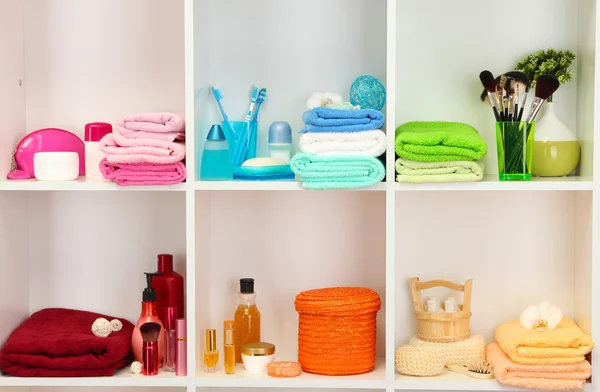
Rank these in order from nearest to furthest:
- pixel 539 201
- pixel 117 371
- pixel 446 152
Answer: pixel 446 152
pixel 117 371
pixel 539 201

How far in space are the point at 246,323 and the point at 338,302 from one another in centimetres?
27

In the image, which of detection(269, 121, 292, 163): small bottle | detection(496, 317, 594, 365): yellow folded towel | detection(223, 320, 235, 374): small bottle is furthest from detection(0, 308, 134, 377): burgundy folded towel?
detection(496, 317, 594, 365): yellow folded towel

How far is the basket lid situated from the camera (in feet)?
6.28

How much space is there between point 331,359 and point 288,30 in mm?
842

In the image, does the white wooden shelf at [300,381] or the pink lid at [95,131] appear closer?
the white wooden shelf at [300,381]

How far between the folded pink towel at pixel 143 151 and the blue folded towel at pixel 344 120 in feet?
1.03

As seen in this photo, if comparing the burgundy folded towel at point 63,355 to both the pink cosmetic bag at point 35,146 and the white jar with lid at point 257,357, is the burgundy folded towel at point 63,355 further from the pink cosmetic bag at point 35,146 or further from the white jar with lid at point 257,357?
the pink cosmetic bag at point 35,146

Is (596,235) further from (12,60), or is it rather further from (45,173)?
(12,60)

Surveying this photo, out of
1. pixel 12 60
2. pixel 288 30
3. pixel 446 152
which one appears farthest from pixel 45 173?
pixel 446 152

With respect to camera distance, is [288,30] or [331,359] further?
[288,30]

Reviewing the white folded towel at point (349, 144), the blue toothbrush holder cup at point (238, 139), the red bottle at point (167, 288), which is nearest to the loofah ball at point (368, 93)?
the white folded towel at point (349, 144)

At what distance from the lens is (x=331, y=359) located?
1.92 metres

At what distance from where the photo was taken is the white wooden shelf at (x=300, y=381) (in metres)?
1.88

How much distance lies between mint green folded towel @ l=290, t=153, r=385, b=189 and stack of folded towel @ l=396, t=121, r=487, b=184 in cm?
6
